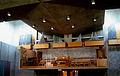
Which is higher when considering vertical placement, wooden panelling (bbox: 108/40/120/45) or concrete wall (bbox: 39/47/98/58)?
wooden panelling (bbox: 108/40/120/45)

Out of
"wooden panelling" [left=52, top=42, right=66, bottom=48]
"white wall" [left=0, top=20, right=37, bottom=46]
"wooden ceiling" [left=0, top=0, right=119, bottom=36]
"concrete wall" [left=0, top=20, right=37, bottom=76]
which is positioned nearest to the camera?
"wooden ceiling" [left=0, top=0, right=119, bottom=36]

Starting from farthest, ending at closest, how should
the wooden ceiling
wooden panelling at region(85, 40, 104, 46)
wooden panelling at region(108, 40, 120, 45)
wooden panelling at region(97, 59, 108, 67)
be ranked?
wooden panelling at region(85, 40, 104, 46)
wooden panelling at region(108, 40, 120, 45)
wooden panelling at region(97, 59, 108, 67)
the wooden ceiling

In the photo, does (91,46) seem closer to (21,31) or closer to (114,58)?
(114,58)

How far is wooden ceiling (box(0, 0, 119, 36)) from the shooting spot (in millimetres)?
8719

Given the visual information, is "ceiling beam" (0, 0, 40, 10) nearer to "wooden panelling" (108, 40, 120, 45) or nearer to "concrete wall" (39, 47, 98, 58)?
"wooden panelling" (108, 40, 120, 45)

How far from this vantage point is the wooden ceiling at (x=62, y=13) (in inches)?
343

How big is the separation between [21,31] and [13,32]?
3.36 feet

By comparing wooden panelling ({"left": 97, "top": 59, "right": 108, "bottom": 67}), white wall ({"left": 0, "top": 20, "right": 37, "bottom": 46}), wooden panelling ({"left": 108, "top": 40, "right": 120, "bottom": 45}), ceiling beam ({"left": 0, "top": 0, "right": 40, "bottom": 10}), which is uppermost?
ceiling beam ({"left": 0, "top": 0, "right": 40, "bottom": 10})

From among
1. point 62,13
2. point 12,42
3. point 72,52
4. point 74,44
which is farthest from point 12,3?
point 12,42

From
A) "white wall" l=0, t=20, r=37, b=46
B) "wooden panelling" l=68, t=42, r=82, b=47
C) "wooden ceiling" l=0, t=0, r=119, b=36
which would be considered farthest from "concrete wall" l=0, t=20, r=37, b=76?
"wooden ceiling" l=0, t=0, r=119, b=36

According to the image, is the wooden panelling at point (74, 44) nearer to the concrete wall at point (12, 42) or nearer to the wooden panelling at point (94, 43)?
the wooden panelling at point (94, 43)

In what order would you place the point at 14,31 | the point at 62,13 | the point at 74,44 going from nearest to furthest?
the point at 62,13 → the point at 74,44 → the point at 14,31

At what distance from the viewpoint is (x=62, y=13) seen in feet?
34.2

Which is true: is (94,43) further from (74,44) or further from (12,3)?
(12,3)
